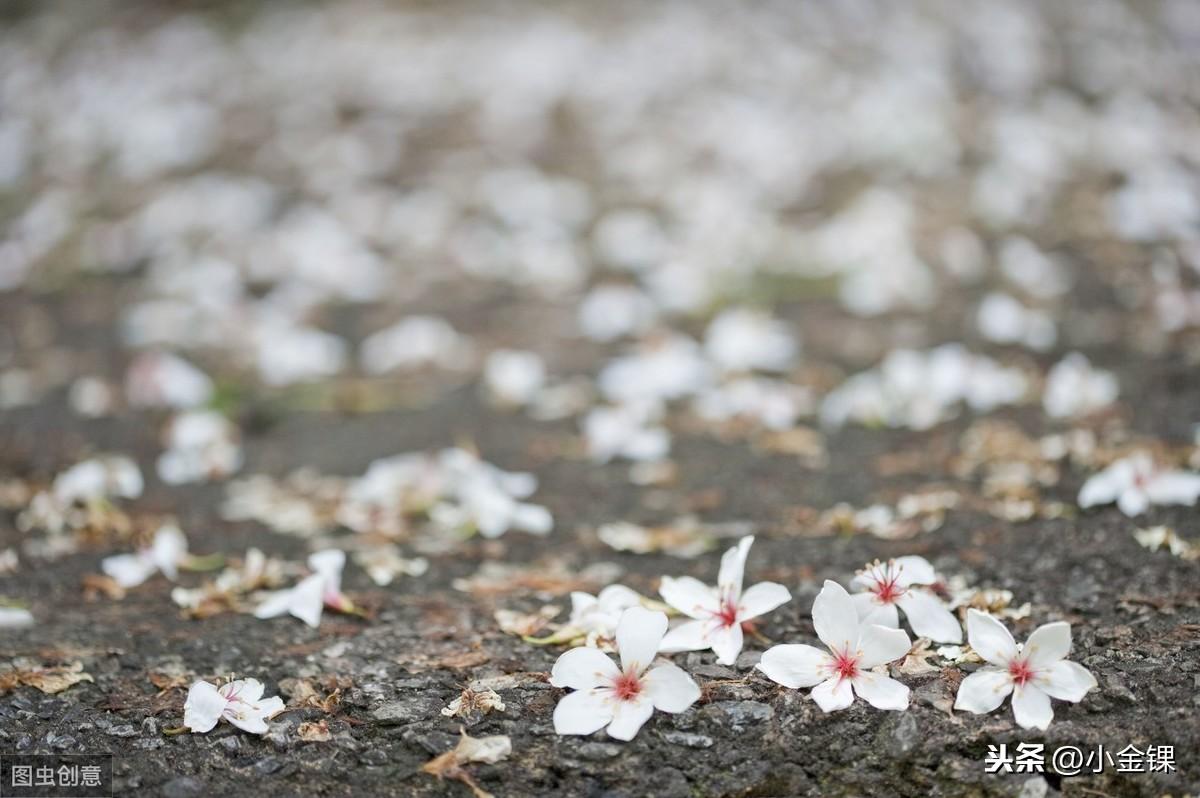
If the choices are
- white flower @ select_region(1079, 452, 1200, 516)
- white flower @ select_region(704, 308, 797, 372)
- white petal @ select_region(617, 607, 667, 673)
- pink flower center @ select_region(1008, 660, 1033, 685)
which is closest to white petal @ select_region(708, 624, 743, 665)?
white petal @ select_region(617, 607, 667, 673)

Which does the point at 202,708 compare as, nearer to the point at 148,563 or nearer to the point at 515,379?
the point at 148,563

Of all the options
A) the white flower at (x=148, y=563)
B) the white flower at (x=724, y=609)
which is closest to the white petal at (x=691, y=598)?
the white flower at (x=724, y=609)

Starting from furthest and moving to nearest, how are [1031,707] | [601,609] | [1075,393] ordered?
[1075,393] → [601,609] → [1031,707]

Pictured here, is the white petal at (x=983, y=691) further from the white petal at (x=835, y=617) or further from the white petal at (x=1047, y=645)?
the white petal at (x=835, y=617)

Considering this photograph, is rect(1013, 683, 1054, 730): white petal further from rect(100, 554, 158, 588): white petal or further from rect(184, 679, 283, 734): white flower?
rect(100, 554, 158, 588): white petal

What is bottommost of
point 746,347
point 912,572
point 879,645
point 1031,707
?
point 1031,707

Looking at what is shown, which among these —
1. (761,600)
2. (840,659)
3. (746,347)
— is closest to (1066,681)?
(840,659)

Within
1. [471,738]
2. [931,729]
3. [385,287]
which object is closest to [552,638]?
[471,738]
